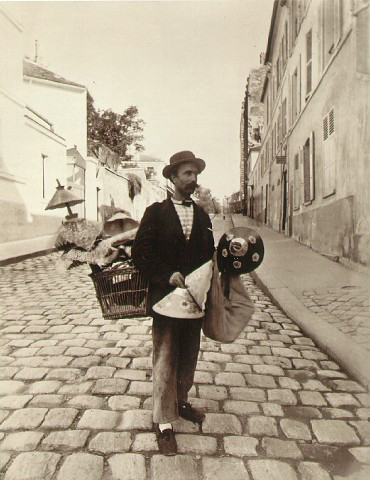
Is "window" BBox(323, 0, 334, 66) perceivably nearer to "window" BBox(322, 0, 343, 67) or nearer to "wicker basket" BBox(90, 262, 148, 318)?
"window" BBox(322, 0, 343, 67)

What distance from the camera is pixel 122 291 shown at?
2467mm

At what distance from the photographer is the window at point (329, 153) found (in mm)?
9016

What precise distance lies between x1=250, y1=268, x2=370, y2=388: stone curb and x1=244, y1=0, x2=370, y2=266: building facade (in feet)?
5.42

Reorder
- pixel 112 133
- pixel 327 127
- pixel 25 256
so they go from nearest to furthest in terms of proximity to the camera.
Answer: pixel 327 127 → pixel 25 256 → pixel 112 133

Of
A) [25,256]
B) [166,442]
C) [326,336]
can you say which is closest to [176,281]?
[166,442]

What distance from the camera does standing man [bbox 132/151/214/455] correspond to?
2393 millimetres

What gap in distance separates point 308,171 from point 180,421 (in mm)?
10600

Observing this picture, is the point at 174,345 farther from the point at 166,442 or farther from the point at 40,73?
the point at 40,73

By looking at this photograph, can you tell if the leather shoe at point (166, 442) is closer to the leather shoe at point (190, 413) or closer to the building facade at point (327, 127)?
the leather shoe at point (190, 413)

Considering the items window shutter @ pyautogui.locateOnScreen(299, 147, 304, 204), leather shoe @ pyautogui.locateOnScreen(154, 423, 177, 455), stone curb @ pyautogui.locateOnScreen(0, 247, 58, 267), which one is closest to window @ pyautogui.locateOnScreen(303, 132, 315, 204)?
window shutter @ pyautogui.locateOnScreen(299, 147, 304, 204)

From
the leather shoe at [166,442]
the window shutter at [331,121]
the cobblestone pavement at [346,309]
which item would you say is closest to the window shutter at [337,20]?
the window shutter at [331,121]

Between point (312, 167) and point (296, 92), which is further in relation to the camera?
point (296, 92)

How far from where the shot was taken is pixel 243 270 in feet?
8.03

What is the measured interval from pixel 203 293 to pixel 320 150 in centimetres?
888
